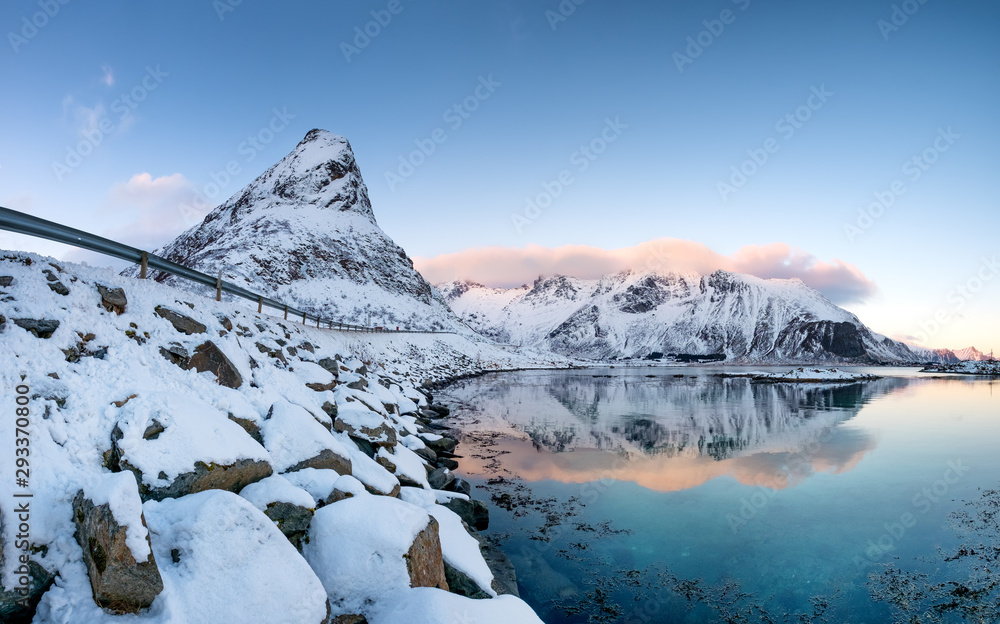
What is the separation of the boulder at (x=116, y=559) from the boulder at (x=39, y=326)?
3813 millimetres

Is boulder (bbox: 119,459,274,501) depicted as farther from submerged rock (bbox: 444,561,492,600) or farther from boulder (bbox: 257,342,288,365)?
boulder (bbox: 257,342,288,365)

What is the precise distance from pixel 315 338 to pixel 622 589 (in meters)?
20.2

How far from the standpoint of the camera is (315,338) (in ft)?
78.5

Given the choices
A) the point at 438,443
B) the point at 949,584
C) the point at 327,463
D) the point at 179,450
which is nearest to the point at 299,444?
the point at 327,463

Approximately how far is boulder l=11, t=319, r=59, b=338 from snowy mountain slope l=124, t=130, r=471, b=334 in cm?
6763

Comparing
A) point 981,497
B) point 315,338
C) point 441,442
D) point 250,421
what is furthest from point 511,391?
point 250,421

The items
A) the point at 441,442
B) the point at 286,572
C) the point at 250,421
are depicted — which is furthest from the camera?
the point at 441,442

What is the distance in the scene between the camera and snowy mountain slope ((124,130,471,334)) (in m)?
79.9

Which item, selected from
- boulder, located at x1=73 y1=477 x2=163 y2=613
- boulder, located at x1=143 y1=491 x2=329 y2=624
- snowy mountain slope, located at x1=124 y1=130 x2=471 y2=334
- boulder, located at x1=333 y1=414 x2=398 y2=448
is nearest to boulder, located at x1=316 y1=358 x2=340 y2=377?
boulder, located at x1=333 y1=414 x2=398 y2=448

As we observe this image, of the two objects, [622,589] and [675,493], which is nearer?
[622,589]

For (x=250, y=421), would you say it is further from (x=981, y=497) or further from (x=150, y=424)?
(x=981, y=497)

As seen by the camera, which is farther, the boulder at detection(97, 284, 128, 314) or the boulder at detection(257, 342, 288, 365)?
the boulder at detection(257, 342, 288, 365)

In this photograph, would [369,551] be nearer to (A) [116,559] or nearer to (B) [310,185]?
(A) [116,559]

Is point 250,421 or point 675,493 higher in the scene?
point 250,421
